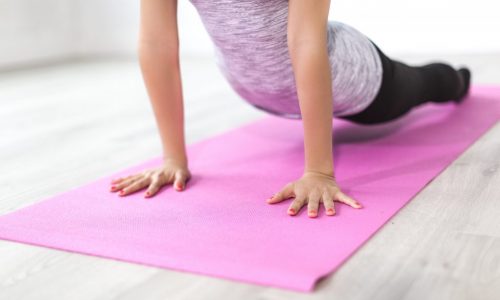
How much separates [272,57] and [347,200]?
0.39m

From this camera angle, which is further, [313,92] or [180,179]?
[180,179]

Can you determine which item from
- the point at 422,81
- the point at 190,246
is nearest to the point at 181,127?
the point at 190,246

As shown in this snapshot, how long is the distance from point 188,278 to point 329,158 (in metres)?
0.40

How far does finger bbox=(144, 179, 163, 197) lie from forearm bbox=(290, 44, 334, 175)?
28 cm

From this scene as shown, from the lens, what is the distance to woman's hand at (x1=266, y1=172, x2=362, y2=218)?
1.11 meters

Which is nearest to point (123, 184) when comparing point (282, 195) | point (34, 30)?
point (282, 195)

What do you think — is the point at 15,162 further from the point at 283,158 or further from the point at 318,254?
the point at 318,254

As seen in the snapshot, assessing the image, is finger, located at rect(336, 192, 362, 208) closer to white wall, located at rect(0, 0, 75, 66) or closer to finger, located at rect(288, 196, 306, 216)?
finger, located at rect(288, 196, 306, 216)

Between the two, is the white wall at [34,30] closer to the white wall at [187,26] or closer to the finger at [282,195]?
the white wall at [187,26]

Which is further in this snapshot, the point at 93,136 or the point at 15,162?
the point at 93,136

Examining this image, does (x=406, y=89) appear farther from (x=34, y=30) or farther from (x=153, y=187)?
(x=34, y=30)

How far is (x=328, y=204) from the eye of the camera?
1114 millimetres

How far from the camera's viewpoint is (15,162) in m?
1.61

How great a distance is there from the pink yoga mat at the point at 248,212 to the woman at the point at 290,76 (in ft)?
0.16
